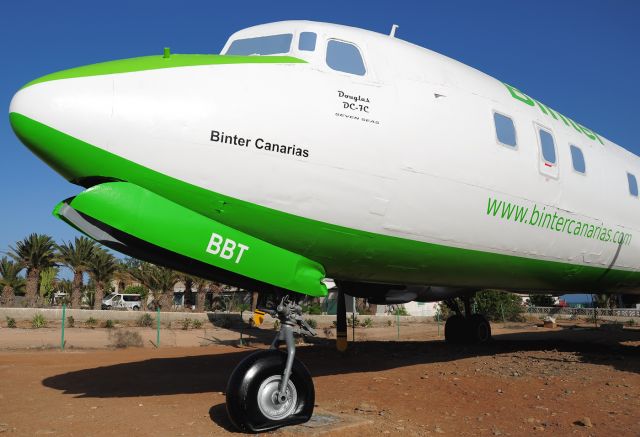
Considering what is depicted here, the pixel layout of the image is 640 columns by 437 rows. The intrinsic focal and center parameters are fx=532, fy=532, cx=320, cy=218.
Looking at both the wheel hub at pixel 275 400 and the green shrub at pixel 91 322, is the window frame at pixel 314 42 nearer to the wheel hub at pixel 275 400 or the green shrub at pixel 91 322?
the wheel hub at pixel 275 400

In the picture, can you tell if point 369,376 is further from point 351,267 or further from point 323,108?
point 323,108

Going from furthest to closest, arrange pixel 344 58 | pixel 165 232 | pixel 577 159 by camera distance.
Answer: pixel 577 159 → pixel 344 58 → pixel 165 232

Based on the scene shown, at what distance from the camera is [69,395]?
9289 millimetres

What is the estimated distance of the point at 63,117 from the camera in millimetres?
5465

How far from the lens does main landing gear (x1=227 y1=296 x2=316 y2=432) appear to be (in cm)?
625

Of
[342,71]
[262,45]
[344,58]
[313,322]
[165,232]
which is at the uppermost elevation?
[262,45]

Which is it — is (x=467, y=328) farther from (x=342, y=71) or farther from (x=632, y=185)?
(x=342, y=71)

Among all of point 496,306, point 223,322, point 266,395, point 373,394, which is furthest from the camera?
point 496,306

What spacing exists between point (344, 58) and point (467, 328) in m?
14.1

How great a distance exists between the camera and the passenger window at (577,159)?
1035 cm

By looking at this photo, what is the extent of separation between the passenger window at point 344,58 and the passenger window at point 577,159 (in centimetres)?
538

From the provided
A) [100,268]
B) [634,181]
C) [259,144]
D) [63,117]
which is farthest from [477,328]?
[100,268]

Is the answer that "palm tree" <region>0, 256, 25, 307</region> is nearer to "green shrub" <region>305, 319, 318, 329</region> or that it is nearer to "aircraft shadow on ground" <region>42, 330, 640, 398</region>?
"green shrub" <region>305, 319, 318, 329</region>

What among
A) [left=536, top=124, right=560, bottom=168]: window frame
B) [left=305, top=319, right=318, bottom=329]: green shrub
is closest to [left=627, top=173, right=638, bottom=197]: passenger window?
[left=536, top=124, right=560, bottom=168]: window frame
